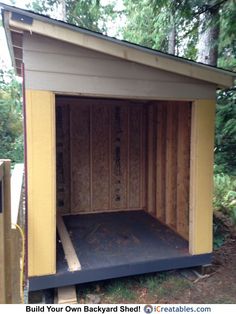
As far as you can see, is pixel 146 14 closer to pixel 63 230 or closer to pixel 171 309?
pixel 63 230

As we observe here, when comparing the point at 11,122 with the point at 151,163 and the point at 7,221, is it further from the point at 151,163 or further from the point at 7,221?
the point at 7,221

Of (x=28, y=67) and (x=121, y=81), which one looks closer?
(x=28, y=67)

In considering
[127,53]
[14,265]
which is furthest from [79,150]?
[14,265]

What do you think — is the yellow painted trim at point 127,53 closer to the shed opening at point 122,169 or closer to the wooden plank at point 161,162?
the shed opening at point 122,169

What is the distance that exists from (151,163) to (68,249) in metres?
2.43

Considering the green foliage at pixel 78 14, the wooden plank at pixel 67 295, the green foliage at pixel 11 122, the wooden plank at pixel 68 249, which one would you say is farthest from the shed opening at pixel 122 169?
the green foliage at pixel 78 14

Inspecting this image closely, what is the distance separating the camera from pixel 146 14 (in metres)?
8.66

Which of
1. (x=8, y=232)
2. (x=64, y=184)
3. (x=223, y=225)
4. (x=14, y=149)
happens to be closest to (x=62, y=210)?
(x=64, y=184)

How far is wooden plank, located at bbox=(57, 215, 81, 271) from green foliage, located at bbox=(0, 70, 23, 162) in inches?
314

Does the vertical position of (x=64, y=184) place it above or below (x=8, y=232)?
below

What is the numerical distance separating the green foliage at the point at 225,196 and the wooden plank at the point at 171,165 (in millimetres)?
1196

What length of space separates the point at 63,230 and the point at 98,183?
1.46 metres

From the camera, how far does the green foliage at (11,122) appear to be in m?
12.4

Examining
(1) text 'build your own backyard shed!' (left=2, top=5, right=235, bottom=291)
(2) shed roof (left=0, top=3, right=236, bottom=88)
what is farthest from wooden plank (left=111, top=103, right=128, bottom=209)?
(2) shed roof (left=0, top=3, right=236, bottom=88)
